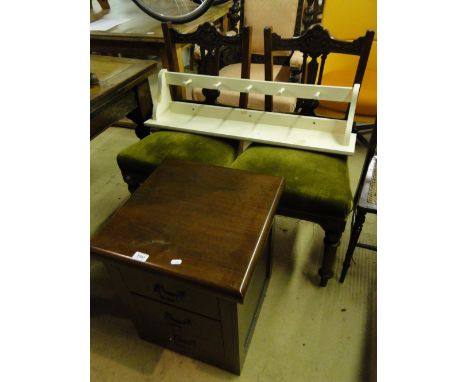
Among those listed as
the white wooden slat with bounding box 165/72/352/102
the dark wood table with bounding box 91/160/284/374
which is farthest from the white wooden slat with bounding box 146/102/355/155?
the dark wood table with bounding box 91/160/284/374

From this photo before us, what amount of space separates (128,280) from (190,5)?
7.25 ft

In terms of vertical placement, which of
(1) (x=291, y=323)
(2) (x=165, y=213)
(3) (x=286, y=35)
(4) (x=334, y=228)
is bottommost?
(1) (x=291, y=323)

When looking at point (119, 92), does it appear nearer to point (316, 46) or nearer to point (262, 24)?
point (316, 46)

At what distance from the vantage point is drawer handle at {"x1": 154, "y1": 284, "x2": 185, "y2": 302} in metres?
0.80

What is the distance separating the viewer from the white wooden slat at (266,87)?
1.19 meters

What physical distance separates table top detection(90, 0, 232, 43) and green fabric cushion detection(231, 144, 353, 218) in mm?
1084

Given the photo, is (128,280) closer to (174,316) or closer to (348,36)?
(174,316)

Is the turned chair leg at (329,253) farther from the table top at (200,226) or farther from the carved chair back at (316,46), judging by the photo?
the carved chair back at (316,46)

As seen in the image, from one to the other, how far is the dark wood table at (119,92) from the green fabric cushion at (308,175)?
54 cm

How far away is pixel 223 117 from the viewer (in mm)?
1438

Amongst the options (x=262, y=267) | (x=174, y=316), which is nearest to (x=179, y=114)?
(x=262, y=267)

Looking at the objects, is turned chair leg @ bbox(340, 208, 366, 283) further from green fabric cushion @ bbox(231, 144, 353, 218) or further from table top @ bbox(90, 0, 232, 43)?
table top @ bbox(90, 0, 232, 43)

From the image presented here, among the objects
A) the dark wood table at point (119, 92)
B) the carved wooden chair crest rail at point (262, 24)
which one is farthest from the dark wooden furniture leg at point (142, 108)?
the carved wooden chair crest rail at point (262, 24)

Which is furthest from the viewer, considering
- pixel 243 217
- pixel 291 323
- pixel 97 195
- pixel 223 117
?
pixel 97 195
